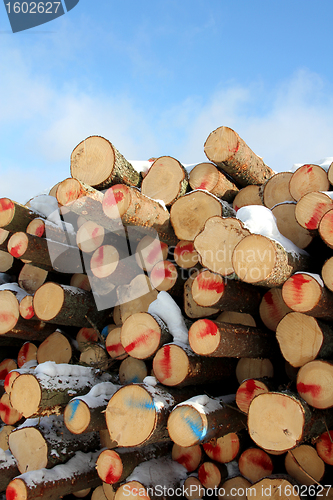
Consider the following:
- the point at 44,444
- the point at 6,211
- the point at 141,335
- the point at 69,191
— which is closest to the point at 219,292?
the point at 141,335

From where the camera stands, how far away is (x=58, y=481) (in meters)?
2.37

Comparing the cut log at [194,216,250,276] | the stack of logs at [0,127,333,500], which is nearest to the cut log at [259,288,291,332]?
the stack of logs at [0,127,333,500]

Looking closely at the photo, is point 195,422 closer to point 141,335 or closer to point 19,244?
point 141,335

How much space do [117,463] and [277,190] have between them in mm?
2294

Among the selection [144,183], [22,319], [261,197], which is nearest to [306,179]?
[261,197]

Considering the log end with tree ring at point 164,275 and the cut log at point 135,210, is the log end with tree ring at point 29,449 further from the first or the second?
the cut log at point 135,210

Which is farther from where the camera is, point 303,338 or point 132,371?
point 132,371

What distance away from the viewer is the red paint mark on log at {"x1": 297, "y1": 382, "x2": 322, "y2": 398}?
1920 millimetres

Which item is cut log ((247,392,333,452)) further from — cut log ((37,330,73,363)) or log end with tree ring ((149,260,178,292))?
cut log ((37,330,73,363))

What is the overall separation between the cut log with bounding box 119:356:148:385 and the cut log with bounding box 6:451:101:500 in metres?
0.61

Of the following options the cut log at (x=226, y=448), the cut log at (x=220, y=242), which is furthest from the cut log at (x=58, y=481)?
the cut log at (x=220, y=242)

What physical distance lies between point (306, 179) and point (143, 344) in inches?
66.5

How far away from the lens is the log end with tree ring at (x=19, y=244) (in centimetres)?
285

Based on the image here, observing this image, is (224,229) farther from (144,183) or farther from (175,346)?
(144,183)
